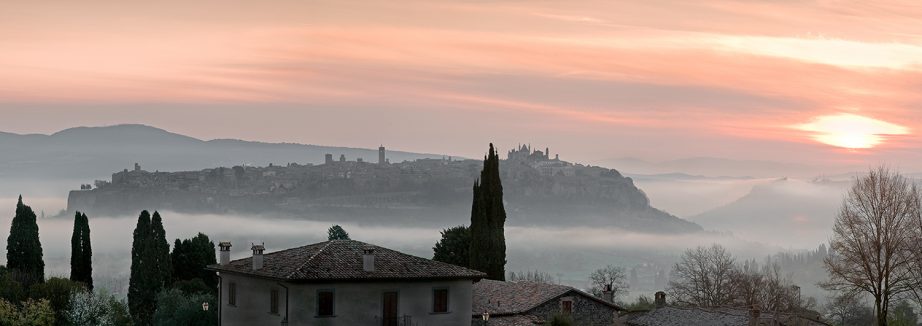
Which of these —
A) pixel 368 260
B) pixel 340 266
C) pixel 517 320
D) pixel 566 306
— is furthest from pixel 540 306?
pixel 340 266

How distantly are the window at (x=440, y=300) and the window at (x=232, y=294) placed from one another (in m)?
9.63

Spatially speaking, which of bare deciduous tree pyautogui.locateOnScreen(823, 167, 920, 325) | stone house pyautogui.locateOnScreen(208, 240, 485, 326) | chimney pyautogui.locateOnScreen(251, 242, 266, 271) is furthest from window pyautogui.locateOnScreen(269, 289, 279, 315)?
bare deciduous tree pyautogui.locateOnScreen(823, 167, 920, 325)

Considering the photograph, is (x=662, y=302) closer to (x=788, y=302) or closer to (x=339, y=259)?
(x=788, y=302)

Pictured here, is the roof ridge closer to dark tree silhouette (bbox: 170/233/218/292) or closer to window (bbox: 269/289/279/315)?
window (bbox: 269/289/279/315)

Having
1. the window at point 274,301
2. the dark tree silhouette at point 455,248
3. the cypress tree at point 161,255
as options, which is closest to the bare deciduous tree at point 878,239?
the window at point 274,301

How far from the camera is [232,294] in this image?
5562cm

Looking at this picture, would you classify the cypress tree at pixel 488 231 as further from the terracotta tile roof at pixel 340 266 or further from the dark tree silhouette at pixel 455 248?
the terracotta tile roof at pixel 340 266

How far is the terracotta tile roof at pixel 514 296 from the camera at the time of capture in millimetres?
64750

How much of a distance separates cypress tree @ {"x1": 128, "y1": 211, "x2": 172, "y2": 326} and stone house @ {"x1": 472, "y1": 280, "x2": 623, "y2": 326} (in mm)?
22553

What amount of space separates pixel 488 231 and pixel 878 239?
3256cm

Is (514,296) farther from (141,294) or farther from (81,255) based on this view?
(81,255)

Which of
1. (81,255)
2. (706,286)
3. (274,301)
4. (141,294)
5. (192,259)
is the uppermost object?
(81,255)

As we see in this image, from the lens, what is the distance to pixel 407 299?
52312 millimetres

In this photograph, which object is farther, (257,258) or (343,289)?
(257,258)
